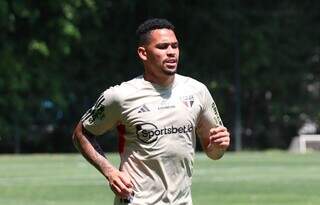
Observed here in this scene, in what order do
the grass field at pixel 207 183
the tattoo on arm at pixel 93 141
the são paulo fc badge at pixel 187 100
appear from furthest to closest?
the grass field at pixel 207 183, the tattoo on arm at pixel 93 141, the são paulo fc badge at pixel 187 100

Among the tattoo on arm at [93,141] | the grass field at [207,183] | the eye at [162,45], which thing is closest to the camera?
the eye at [162,45]

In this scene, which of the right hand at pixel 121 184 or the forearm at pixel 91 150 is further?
the forearm at pixel 91 150

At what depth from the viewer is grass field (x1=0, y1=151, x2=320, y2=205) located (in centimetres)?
1548

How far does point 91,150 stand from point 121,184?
0.46m

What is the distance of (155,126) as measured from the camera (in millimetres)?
6590

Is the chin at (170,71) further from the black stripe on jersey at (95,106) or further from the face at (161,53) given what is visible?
the black stripe on jersey at (95,106)

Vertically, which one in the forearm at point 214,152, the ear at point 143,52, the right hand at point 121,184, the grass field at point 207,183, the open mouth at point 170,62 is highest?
the ear at point 143,52

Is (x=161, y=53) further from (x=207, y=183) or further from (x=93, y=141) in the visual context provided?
(x=207, y=183)

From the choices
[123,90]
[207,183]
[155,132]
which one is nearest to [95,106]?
[123,90]

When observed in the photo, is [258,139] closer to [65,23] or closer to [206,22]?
[206,22]

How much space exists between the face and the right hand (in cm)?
62

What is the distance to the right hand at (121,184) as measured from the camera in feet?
21.1

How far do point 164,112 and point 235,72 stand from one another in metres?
33.7

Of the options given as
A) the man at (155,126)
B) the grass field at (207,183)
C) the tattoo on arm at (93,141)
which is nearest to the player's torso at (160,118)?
the man at (155,126)
